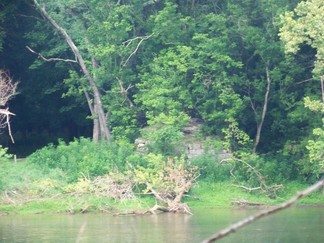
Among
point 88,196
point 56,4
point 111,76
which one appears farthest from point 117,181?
point 56,4

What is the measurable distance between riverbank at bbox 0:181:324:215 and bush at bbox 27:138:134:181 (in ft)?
3.62

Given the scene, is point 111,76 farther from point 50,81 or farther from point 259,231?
point 259,231

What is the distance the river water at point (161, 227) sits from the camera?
16.0 m

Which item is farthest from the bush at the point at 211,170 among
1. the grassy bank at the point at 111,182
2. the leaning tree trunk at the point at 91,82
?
the leaning tree trunk at the point at 91,82

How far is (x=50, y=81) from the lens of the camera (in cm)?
2956

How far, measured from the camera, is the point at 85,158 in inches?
917

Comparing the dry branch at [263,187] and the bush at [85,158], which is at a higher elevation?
the bush at [85,158]

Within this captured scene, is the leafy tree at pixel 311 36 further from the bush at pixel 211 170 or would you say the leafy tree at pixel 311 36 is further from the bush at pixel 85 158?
the bush at pixel 85 158

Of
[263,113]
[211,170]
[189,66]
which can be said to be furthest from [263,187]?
[189,66]

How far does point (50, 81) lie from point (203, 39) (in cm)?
671

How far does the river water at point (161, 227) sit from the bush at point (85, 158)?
7.37 ft

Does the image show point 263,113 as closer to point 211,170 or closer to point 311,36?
point 211,170

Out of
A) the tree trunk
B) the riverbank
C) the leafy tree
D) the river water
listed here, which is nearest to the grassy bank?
the riverbank

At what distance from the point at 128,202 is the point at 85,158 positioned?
230 cm
